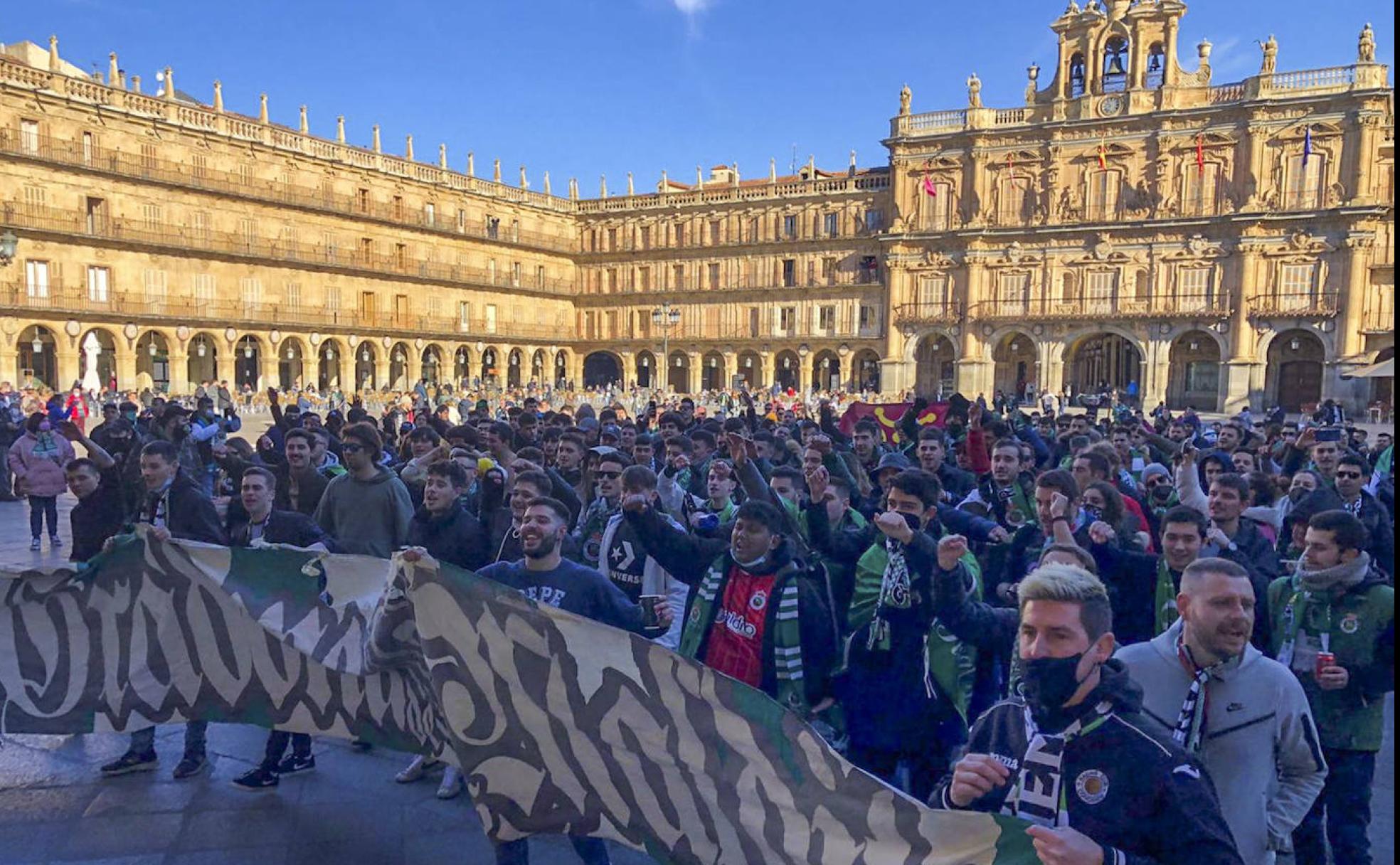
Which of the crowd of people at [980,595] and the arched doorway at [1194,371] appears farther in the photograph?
the arched doorway at [1194,371]

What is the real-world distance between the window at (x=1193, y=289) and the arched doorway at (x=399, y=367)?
34.9 metres

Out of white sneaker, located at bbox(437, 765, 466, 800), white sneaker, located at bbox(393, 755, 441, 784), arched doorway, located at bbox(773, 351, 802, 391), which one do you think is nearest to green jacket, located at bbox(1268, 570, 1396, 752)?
white sneaker, located at bbox(437, 765, 466, 800)

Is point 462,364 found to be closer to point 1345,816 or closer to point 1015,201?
point 1015,201

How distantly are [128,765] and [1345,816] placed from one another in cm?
556

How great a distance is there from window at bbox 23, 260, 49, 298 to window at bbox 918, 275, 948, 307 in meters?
35.8

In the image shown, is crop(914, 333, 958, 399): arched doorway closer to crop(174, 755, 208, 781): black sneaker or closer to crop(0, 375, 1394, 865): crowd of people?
crop(0, 375, 1394, 865): crowd of people

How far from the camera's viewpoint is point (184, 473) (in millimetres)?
5566

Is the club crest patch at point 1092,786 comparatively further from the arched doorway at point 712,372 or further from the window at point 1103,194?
the arched doorway at point 712,372

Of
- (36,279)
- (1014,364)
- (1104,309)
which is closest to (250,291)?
(36,279)

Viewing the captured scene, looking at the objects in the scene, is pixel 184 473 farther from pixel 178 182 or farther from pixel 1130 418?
pixel 178 182

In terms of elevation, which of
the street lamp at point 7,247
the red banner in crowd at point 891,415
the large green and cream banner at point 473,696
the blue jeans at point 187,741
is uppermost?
the street lamp at point 7,247

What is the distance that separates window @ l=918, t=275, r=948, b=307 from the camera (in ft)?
146

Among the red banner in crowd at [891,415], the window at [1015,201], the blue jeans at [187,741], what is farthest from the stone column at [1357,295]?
the blue jeans at [187,741]

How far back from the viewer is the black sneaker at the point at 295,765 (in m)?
4.82
